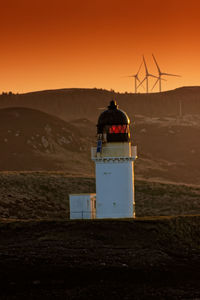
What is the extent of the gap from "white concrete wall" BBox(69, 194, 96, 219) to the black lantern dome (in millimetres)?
4956

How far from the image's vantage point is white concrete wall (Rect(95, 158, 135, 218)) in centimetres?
4425

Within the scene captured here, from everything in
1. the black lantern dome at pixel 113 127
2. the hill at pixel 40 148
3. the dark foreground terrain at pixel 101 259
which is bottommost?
the dark foreground terrain at pixel 101 259

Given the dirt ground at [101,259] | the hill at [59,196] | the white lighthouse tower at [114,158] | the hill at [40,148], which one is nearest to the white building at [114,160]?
the white lighthouse tower at [114,158]

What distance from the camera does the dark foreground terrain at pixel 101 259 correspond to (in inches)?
1396

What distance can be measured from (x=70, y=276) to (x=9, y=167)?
12265 cm

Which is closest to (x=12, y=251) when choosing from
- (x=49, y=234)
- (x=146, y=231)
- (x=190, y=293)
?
(x=49, y=234)

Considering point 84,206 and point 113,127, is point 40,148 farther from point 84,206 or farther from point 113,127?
point 113,127

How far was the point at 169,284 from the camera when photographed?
36656 mm

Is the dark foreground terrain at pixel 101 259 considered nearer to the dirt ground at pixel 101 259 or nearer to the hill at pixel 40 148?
the dirt ground at pixel 101 259

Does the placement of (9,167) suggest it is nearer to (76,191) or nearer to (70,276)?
(76,191)

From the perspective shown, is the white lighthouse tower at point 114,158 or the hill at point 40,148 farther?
the hill at point 40,148

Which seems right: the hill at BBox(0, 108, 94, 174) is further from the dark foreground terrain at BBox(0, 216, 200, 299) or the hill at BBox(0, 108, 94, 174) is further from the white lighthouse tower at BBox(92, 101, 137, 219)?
the white lighthouse tower at BBox(92, 101, 137, 219)

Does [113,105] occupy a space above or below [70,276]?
above

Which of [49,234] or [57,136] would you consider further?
[57,136]
